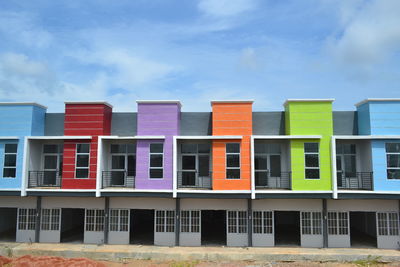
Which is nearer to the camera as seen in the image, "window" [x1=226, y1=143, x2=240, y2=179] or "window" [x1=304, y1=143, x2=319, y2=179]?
"window" [x1=304, y1=143, x2=319, y2=179]

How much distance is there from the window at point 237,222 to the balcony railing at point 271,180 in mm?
1674

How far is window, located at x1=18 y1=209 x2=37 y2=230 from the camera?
16.5 metres

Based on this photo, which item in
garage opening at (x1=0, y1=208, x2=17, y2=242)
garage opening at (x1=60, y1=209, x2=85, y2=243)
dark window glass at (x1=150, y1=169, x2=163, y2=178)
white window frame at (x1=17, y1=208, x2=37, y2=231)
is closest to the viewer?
dark window glass at (x1=150, y1=169, x2=163, y2=178)

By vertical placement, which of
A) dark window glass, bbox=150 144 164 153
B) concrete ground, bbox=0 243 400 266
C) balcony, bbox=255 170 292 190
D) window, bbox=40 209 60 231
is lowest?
concrete ground, bbox=0 243 400 266

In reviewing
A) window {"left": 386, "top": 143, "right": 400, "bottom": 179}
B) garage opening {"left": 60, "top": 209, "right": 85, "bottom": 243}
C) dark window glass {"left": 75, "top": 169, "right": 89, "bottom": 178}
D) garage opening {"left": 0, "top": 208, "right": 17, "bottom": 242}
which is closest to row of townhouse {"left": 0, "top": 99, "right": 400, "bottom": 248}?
window {"left": 386, "top": 143, "right": 400, "bottom": 179}

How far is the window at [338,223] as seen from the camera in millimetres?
15477

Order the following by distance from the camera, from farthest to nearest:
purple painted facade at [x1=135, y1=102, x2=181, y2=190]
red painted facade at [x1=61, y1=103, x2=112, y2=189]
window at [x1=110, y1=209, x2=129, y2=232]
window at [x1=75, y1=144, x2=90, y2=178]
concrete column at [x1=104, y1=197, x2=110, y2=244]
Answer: window at [x1=110, y1=209, x2=129, y2=232] → concrete column at [x1=104, y1=197, x2=110, y2=244] → window at [x1=75, y1=144, x2=90, y2=178] → red painted facade at [x1=61, y1=103, x2=112, y2=189] → purple painted facade at [x1=135, y1=102, x2=181, y2=190]

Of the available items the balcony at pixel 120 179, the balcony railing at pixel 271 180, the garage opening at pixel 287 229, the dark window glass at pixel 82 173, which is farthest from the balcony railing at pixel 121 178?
the garage opening at pixel 287 229

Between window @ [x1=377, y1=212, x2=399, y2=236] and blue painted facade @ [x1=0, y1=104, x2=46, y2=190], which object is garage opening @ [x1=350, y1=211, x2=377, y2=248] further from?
blue painted facade @ [x1=0, y1=104, x2=46, y2=190]

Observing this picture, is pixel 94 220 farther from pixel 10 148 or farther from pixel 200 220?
pixel 10 148

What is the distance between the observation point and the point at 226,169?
1526 cm

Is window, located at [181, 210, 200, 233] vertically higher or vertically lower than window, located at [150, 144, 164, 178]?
lower

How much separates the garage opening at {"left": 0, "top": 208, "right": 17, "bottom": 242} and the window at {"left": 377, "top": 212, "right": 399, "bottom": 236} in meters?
19.0

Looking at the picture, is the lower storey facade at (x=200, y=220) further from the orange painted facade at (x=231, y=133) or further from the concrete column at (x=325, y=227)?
the orange painted facade at (x=231, y=133)
